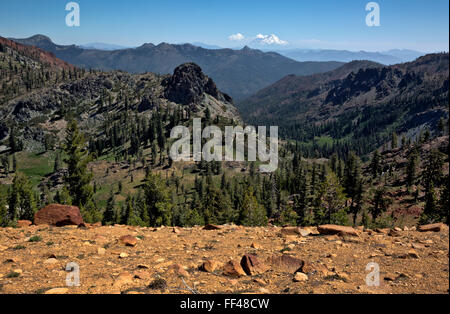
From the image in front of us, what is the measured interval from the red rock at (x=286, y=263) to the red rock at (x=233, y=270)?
1.91 meters

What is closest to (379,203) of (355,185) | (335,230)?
(355,185)

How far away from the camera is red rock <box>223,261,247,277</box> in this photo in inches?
522

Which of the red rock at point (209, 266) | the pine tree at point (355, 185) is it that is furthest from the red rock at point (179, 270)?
the pine tree at point (355, 185)

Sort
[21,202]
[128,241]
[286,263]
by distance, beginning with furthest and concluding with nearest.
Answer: [21,202] < [128,241] < [286,263]

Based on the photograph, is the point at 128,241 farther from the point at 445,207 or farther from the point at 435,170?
the point at 435,170

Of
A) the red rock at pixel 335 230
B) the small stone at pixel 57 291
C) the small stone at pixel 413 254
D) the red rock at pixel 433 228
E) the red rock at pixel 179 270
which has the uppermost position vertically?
the small stone at pixel 57 291

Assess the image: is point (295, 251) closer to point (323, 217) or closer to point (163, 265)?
point (163, 265)

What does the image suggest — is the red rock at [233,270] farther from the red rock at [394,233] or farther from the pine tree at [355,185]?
the pine tree at [355,185]

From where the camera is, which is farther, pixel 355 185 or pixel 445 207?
pixel 355 185

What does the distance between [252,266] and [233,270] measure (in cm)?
103

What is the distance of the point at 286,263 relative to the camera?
14.3m

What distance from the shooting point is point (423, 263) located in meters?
13.6

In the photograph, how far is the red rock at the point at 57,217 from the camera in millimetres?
24391
